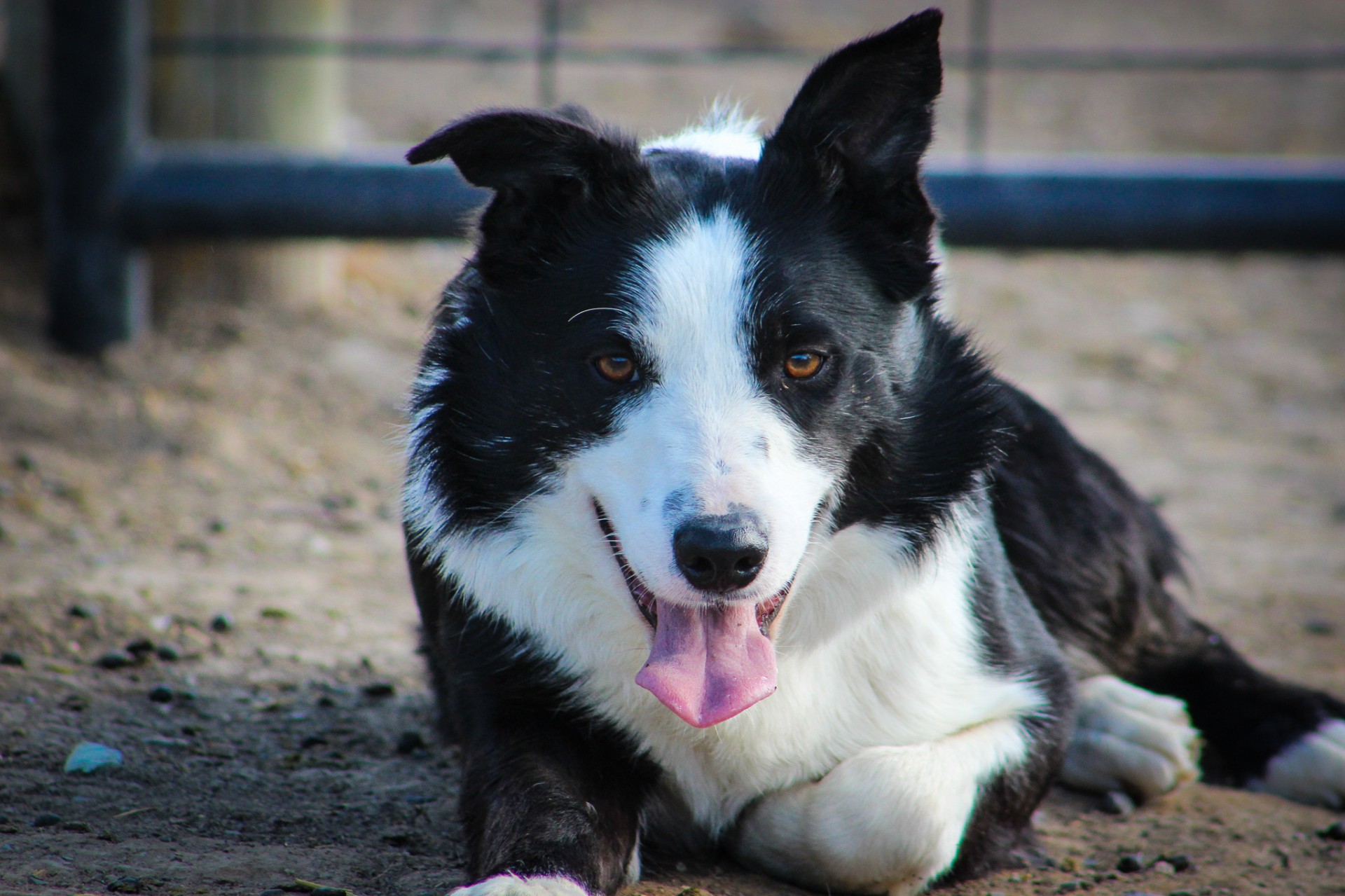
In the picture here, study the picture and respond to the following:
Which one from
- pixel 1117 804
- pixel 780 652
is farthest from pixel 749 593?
pixel 1117 804

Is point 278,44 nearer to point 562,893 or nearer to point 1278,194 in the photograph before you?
point 1278,194

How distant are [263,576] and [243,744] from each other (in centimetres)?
130

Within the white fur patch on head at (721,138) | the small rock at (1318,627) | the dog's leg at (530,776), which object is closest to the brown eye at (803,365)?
the white fur patch on head at (721,138)

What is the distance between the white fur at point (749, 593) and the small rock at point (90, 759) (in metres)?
0.89

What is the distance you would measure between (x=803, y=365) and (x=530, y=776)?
942 mm

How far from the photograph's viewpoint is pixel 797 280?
273 cm

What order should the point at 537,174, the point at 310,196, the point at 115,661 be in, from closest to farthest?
the point at 537,174, the point at 115,661, the point at 310,196

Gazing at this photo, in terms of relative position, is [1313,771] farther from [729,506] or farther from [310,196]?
[310,196]

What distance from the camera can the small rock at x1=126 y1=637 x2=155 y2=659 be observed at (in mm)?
3803

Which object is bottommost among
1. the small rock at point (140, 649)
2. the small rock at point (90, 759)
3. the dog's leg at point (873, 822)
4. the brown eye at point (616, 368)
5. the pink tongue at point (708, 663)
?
the small rock at point (140, 649)

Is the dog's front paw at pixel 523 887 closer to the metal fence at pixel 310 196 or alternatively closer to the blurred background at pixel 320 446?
the blurred background at pixel 320 446

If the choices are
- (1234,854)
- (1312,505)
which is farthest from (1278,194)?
(1234,854)

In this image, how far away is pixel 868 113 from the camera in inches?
112

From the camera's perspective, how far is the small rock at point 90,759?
10.2 feet
